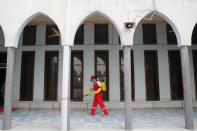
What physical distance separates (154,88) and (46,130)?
756cm

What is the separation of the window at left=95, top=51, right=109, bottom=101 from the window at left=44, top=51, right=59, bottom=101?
8.47 ft

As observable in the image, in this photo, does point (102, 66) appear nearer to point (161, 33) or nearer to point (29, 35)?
point (161, 33)

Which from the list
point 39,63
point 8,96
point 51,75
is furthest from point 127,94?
point 39,63

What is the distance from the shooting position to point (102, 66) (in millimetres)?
12141

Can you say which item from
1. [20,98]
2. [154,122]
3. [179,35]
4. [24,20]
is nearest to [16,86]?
[20,98]

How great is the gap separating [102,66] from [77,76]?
1.71m

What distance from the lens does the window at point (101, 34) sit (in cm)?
1222

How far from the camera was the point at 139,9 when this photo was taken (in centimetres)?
768

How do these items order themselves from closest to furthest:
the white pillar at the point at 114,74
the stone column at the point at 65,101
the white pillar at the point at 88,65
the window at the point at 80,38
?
the stone column at the point at 65,101, the white pillar at the point at 114,74, the white pillar at the point at 88,65, the window at the point at 80,38

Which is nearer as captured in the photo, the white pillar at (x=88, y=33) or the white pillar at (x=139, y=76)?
the white pillar at (x=139, y=76)

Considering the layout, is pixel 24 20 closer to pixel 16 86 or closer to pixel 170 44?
pixel 16 86

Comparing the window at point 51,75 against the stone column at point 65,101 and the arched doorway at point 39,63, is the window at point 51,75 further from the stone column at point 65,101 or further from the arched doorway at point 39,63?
the stone column at point 65,101

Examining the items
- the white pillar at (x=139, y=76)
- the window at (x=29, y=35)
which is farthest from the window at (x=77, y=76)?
the white pillar at (x=139, y=76)

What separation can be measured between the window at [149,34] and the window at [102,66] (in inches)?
109
